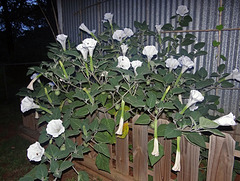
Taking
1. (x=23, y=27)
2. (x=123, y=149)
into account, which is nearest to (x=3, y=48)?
(x=23, y=27)

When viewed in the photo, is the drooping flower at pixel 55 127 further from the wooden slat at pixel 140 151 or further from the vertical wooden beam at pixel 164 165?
the vertical wooden beam at pixel 164 165

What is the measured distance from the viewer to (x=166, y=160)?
161 cm

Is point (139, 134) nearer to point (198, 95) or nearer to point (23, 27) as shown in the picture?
point (198, 95)

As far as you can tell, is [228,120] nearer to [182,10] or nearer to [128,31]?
[128,31]

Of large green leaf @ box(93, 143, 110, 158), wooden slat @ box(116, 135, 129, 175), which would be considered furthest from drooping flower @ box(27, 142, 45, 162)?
wooden slat @ box(116, 135, 129, 175)

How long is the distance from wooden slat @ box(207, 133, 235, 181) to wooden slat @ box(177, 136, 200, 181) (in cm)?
10

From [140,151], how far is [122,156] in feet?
0.80

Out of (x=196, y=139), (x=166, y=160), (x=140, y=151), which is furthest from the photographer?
(x=140, y=151)

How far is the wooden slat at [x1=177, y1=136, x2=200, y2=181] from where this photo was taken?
1440 millimetres

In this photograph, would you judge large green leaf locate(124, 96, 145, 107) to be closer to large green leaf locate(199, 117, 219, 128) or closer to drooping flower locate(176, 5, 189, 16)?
large green leaf locate(199, 117, 219, 128)

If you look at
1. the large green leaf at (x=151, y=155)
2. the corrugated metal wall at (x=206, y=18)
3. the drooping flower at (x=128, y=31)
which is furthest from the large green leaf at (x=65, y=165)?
the corrugated metal wall at (x=206, y=18)

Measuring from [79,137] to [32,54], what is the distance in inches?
515

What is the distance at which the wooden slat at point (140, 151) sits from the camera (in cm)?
167


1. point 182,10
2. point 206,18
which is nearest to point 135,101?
point 182,10
